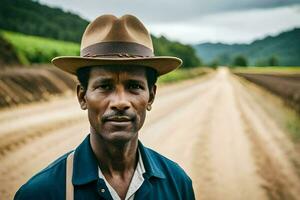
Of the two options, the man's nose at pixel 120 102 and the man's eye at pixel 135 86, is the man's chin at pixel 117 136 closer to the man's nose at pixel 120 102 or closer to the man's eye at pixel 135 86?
the man's nose at pixel 120 102

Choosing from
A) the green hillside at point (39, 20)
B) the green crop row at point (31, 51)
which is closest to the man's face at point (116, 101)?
the green crop row at point (31, 51)

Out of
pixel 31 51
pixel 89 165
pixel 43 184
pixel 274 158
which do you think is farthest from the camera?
pixel 31 51

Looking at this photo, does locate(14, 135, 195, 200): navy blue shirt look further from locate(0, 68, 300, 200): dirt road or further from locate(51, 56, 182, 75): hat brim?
locate(0, 68, 300, 200): dirt road

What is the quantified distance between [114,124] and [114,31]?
43cm

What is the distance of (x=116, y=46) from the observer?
191 cm

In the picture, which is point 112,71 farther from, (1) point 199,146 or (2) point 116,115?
(1) point 199,146

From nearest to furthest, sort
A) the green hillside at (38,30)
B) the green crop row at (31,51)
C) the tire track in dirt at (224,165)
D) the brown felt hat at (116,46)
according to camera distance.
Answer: the brown felt hat at (116,46)
the tire track in dirt at (224,165)
the green crop row at (31,51)
the green hillside at (38,30)

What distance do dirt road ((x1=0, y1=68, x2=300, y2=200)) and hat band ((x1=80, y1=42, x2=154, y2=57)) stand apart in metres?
4.81

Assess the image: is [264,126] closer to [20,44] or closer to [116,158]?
[116,158]

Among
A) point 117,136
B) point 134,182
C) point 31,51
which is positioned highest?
point 31,51

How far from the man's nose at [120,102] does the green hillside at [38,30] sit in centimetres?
2269

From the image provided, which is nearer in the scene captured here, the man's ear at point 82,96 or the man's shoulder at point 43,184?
the man's shoulder at point 43,184

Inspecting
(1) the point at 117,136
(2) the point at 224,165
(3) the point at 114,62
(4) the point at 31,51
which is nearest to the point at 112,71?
(3) the point at 114,62

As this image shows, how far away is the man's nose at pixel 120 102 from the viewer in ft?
5.90
